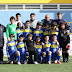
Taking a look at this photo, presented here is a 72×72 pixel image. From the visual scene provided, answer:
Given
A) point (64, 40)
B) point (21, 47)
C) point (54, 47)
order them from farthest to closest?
point (64, 40), point (54, 47), point (21, 47)

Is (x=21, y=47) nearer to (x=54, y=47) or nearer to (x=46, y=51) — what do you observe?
(x=46, y=51)

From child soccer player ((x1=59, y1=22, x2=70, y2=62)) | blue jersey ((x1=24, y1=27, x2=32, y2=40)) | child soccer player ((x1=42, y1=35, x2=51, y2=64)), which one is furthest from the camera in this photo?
child soccer player ((x1=59, y1=22, x2=70, y2=62))

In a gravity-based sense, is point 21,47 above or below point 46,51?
above

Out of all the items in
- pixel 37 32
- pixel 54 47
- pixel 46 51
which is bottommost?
pixel 46 51

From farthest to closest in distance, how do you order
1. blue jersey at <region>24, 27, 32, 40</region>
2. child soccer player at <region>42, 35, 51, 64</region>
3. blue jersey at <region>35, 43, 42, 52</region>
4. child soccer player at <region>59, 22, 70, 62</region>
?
child soccer player at <region>59, 22, 70, 62</region> → blue jersey at <region>24, 27, 32, 40</region> → blue jersey at <region>35, 43, 42, 52</region> → child soccer player at <region>42, 35, 51, 64</region>

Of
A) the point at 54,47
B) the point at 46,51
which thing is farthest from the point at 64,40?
the point at 46,51

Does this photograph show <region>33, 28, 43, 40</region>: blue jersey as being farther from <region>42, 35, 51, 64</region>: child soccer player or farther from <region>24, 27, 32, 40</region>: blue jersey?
<region>42, 35, 51, 64</region>: child soccer player

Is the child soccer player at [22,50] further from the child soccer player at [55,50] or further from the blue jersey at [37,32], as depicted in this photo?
the child soccer player at [55,50]

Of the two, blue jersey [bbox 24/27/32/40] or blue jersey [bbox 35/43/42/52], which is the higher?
blue jersey [bbox 24/27/32/40]

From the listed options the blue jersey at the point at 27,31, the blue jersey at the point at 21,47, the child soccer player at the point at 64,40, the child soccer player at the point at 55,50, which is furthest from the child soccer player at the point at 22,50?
the child soccer player at the point at 64,40

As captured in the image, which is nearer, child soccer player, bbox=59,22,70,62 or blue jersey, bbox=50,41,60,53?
blue jersey, bbox=50,41,60,53

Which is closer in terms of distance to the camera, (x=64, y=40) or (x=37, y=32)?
(x=37, y=32)


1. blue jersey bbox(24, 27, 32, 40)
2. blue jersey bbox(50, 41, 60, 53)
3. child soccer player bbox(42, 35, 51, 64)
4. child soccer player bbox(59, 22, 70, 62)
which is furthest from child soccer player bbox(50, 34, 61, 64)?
blue jersey bbox(24, 27, 32, 40)

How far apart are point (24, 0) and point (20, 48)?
13.2 m
